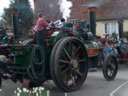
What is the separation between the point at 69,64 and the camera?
458 inches

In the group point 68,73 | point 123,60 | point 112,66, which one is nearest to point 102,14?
point 123,60

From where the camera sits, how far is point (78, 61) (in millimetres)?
12016

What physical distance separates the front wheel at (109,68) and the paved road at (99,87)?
185 millimetres

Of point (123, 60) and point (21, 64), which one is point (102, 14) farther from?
point (21, 64)

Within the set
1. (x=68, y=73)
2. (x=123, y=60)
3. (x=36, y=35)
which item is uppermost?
(x=36, y=35)

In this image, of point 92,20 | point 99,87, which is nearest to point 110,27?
point 92,20

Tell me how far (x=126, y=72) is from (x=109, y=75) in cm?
303

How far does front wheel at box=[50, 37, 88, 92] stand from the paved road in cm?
27

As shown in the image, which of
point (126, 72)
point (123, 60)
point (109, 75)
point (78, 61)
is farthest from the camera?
point (123, 60)

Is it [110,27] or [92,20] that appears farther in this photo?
[110,27]

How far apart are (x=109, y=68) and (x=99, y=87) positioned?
177 centimetres

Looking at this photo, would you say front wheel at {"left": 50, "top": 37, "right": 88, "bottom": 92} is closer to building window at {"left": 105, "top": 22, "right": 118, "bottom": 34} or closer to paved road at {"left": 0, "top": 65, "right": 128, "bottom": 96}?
paved road at {"left": 0, "top": 65, "right": 128, "bottom": 96}

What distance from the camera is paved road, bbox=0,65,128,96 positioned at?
11.4 meters

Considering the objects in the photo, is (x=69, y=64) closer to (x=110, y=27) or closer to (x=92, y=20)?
(x=92, y=20)
